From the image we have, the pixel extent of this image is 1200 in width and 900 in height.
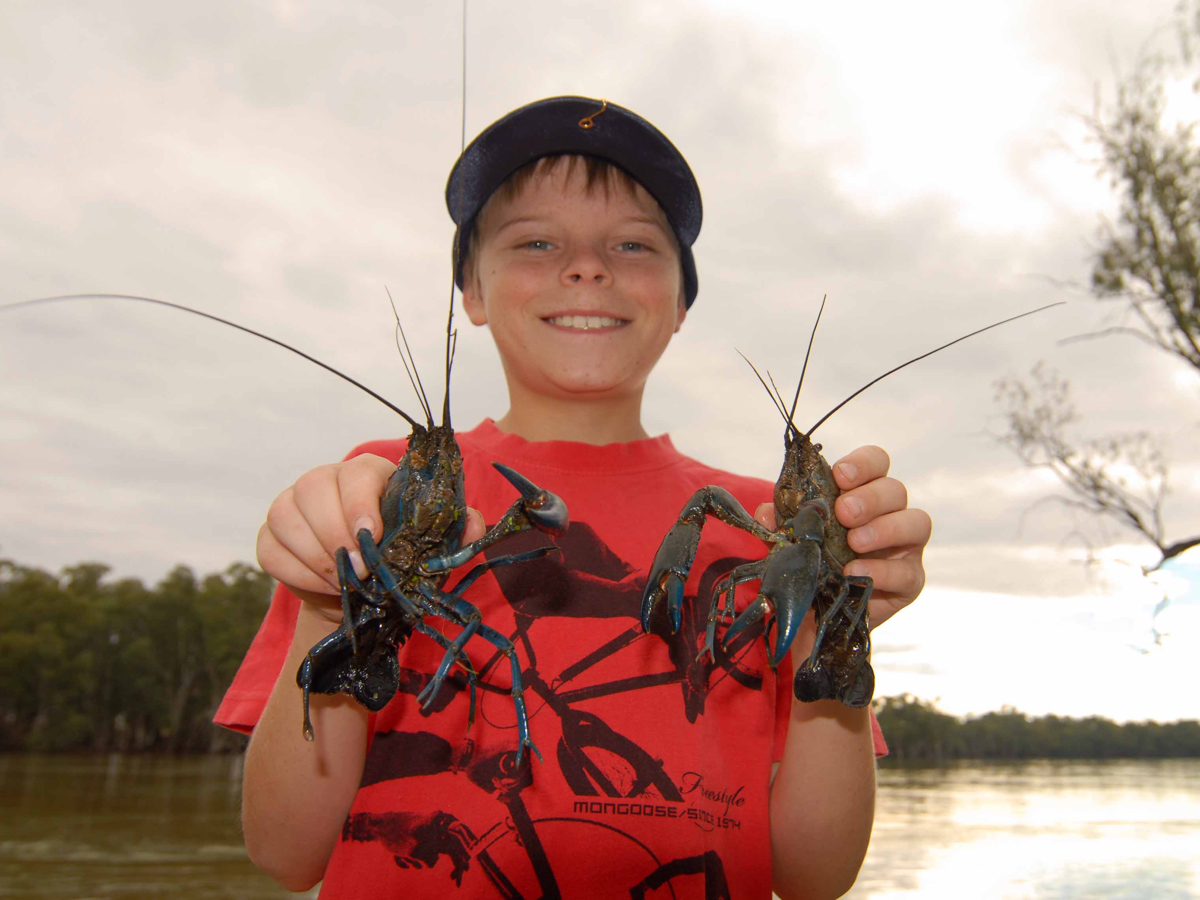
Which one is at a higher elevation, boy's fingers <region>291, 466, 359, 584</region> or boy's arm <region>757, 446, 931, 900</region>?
boy's fingers <region>291, 466, 359, 584</region>

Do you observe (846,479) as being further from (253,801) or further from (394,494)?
(253,801)

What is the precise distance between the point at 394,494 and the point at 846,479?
128 cm

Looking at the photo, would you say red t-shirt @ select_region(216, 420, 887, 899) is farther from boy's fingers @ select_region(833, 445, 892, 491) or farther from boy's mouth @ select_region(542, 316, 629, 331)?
boy's fingers @ select_region(833, 445, 892, 491)

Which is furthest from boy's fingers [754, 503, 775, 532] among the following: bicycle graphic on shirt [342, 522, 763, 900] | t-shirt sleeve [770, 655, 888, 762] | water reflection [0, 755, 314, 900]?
water reflection [0, 755, 314, 900]

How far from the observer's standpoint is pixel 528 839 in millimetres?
2535

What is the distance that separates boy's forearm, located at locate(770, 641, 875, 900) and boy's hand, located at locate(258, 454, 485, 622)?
63.9 inches

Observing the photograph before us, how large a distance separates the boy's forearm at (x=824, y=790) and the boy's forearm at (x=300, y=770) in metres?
1.46

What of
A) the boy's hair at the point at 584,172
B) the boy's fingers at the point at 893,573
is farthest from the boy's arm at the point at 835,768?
the boy's hair at the point at 584,172

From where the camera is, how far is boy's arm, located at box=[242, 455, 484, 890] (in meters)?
2.15

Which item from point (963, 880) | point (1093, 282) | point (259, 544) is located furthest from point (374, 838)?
point (1093, 282)

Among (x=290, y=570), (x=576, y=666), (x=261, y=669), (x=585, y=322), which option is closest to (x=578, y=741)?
(x=576, y=666)

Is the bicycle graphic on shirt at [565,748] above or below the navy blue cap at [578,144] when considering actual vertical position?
below

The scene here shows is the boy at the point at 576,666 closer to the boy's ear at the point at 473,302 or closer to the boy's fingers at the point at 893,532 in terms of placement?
the boy's fingers at the point at 893,532

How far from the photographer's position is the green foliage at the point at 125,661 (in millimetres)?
53250
